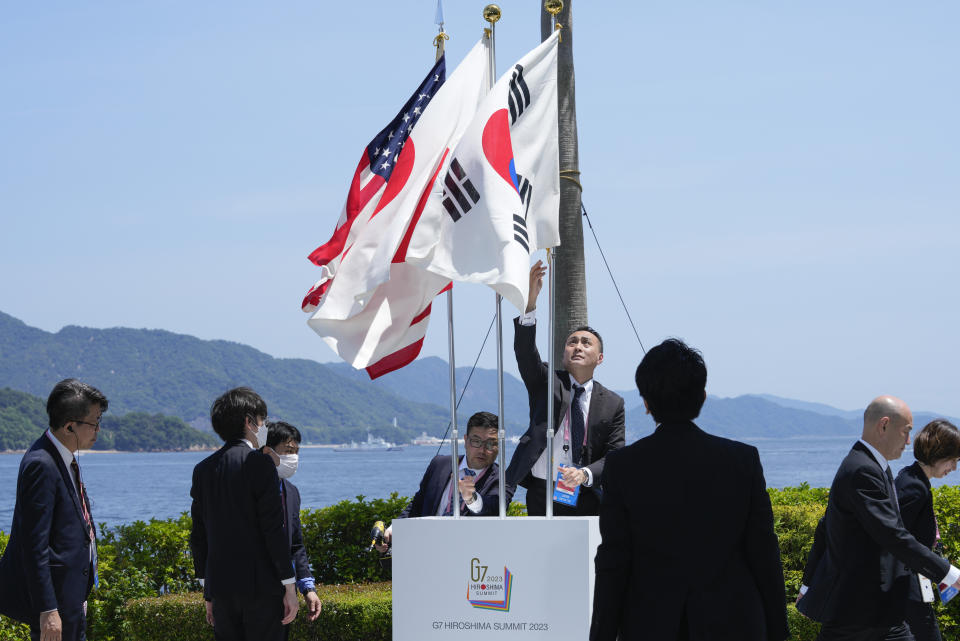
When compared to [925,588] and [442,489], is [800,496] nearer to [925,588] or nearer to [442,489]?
[925,588]

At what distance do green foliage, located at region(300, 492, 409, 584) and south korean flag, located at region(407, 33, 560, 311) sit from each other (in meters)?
4.33

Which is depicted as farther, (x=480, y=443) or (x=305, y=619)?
(x=305, y=619)

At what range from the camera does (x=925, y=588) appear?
17.4 ft

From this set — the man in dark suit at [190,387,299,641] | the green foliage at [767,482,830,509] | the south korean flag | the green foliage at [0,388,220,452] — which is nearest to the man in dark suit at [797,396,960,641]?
the south korean flag

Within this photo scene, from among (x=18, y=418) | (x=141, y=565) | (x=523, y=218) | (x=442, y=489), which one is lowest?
(x=18, y=418)

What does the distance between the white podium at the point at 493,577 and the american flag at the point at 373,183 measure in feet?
5.82

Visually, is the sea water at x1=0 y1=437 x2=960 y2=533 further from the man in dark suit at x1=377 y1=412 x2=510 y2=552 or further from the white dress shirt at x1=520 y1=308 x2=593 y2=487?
the white dress shirt at x1=520 y1=308 x2=593 y2=487

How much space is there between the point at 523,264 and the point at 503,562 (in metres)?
1.54

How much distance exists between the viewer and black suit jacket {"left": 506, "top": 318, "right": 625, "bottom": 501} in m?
5.94

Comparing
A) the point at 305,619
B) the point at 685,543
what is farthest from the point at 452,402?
the point at 305,619

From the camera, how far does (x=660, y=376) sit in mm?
3855

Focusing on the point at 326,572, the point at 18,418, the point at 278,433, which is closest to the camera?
the point at 278,433

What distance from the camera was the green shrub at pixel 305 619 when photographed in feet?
26.5

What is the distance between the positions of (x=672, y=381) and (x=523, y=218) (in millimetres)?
2013
